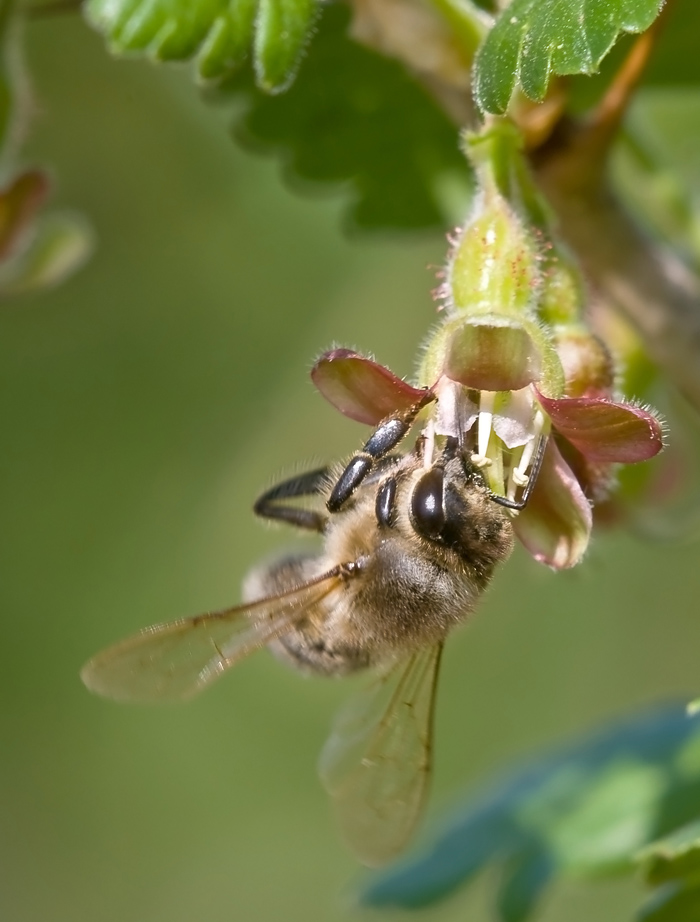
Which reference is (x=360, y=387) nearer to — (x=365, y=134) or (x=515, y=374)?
(x=515, y=374)

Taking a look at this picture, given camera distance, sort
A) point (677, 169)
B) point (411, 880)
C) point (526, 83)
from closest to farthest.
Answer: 1. point (526, 83)
2. point (677, 169)
3. point (411, 880)

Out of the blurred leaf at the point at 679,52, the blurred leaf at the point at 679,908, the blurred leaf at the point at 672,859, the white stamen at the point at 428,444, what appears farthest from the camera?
the blurred leaf at the point at 679,52

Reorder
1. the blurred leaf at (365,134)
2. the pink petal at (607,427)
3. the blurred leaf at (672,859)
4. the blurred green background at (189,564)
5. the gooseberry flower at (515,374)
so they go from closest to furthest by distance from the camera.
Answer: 1. the pink petal at (607,427)
2. the gooseberry flower at (515,374)
3. the blurred leaf at (672,859)
4. the blurred leaf at (365,134)
5. the blurred green background at (189,564)

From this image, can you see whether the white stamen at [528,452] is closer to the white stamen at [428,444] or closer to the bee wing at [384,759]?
the white stamen at [428,444]

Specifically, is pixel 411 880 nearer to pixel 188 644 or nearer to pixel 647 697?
pixel 188 644

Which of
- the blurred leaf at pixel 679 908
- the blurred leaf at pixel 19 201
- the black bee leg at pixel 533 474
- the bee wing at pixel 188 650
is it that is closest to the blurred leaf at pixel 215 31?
the blurred leaf at pixel 19 201

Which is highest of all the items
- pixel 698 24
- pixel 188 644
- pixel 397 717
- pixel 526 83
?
pixel 698 24

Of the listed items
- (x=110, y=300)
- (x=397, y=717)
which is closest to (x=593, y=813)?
(x=397, y=717)
